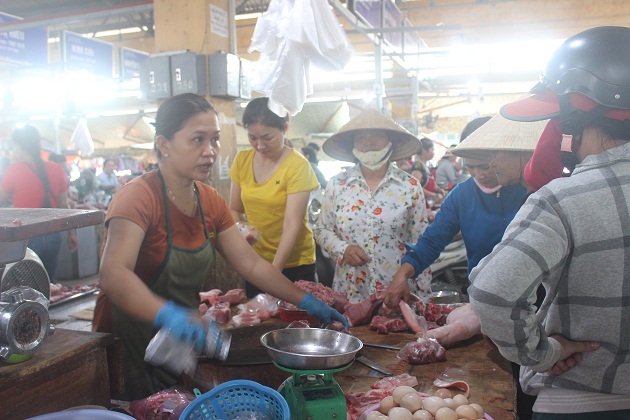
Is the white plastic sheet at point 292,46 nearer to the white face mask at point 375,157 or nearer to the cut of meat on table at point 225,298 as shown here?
the white face mask at point 375,157

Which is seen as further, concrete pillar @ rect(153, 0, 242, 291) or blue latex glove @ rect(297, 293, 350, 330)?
concrete pillar @ rect(153, 0, 242, 291)

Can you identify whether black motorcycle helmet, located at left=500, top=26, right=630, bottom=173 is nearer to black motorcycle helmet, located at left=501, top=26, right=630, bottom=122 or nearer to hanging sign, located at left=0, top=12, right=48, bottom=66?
black motorcycle helmet, located at left=501, top=26, right=630, bottom=122

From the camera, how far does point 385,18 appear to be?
673 cm

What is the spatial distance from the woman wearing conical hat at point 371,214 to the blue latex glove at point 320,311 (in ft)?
2.54

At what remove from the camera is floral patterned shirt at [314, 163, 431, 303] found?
346 centimetres

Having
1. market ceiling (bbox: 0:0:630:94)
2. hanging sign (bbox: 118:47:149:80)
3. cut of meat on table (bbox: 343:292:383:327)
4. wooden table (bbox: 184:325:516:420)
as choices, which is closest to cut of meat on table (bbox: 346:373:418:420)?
wooden table (bbox: 184:325:516:420)

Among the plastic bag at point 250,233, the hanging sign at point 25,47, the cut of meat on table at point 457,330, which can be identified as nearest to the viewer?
the cut of meat on table at point 457,330

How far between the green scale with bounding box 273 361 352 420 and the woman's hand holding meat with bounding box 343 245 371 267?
63.0 inches

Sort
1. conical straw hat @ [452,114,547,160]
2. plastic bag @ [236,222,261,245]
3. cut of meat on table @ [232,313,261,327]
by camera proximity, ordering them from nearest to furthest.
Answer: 1. conical straw hat @ [452,114,547,160]
2. cut of meat on table @ [232,313,261,327]
3. plastic bag @ [236,222,261,245]

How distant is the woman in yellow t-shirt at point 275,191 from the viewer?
3.59 m

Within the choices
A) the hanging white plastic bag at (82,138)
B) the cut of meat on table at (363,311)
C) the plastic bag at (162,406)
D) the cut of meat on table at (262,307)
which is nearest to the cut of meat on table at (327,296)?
the cut of meat on table at (363,311)

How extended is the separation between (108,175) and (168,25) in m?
9.67

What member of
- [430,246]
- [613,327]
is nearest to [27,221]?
[613,327]

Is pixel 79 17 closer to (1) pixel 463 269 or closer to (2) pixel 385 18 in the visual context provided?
(2) pixel 385 18
